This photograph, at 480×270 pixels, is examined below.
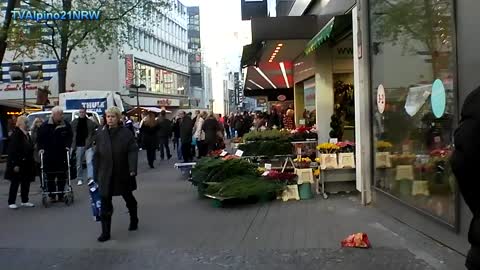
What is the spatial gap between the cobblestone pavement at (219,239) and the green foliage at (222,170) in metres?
0.47

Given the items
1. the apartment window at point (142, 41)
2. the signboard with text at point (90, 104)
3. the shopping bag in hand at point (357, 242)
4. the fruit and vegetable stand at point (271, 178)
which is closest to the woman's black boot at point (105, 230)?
the fruit and vegetable stand at point (271, 178)

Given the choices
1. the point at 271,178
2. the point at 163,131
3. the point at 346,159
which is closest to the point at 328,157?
the point at 346,159

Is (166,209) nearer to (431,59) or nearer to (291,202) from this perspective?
(291,202)

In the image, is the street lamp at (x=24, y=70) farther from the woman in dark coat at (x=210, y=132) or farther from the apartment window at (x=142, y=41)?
the apartment window at (x=142, y=41)

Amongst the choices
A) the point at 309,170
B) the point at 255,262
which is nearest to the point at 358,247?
the point at 255,262

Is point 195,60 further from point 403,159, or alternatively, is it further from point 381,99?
point 403,159

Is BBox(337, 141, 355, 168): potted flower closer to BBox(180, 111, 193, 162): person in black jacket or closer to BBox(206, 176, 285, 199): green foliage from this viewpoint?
BBox(206, 176, 285, 199): green foliage

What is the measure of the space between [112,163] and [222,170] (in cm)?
291

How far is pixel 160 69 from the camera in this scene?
71750mm

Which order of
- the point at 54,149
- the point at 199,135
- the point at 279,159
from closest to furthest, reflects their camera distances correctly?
the point at 54,149
the point at 279,159
the point at 199,135

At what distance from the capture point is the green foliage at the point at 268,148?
466 inches

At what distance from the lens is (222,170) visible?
10000mm

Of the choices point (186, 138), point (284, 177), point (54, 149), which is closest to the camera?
point (284, 177)

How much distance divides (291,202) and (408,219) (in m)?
2.74
